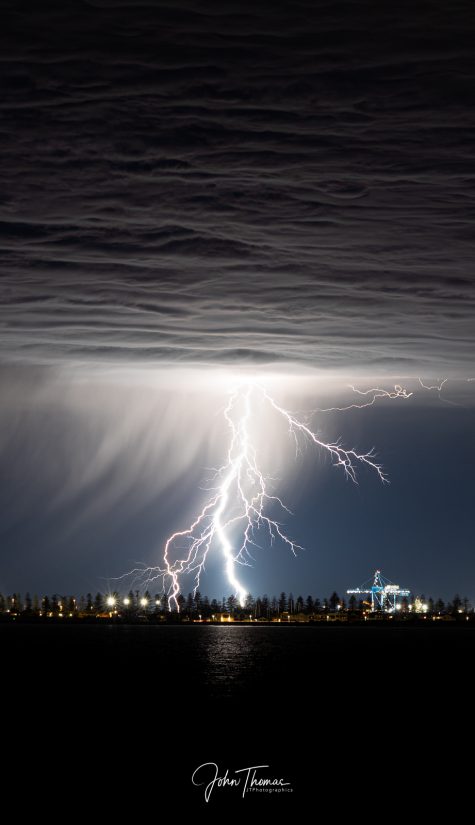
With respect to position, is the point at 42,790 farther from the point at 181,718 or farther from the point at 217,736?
the point at 181,718

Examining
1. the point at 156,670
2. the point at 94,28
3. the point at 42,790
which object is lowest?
the point at 42,790

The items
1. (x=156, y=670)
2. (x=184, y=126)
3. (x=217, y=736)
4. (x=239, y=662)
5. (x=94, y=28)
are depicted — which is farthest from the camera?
(x=239, y=662)

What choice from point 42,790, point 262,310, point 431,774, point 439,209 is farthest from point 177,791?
point 262,310

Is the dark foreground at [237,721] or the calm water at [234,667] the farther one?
the calm water at [234,667]

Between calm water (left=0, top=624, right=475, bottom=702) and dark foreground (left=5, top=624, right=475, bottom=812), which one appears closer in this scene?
dark foreground (left=5, top=624, right=475, bottom=812)

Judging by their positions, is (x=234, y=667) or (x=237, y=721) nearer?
(x=237, y=721)

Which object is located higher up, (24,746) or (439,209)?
(439,209)

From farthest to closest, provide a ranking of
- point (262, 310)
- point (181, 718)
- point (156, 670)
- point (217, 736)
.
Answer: point (156, 670) → point (262, 310) → point (181, 718) → point (217, 736)

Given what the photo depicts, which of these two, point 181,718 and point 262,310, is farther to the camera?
point 262,310
